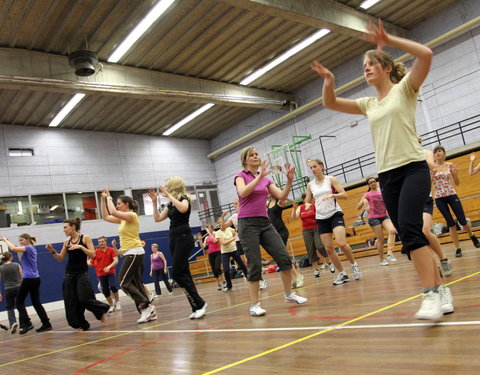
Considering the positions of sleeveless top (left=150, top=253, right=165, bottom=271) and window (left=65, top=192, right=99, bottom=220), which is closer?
sleeveless top (left=150, top=253, right=165, bottom=271)

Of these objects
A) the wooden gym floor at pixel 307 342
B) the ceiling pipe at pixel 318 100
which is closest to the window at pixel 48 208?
the ceiling pipe at pixel 318 100

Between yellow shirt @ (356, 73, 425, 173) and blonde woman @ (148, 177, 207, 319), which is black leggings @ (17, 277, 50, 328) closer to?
blonde woman @ (148, 177, 207, 319)

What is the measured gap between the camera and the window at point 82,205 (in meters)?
18.7

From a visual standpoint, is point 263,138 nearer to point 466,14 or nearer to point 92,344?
point 466,14

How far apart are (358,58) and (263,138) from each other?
20.1 feet

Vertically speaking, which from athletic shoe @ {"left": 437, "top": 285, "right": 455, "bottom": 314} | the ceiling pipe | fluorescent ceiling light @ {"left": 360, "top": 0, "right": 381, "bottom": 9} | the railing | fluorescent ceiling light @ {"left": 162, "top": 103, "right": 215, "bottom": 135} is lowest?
athletic shoe @ {"left": 437, "top": 285, "right": 455, "bottom": 314}

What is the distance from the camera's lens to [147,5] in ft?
36.4

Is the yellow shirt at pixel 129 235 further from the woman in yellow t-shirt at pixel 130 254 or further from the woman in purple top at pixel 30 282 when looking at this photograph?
Result: the woman in purple top at pixel 30 282

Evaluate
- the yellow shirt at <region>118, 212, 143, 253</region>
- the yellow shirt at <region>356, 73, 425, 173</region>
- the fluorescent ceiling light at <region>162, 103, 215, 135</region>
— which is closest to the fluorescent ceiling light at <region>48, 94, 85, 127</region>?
the fluorescent ceiling light at <region>162, 103, 215, 135</region>

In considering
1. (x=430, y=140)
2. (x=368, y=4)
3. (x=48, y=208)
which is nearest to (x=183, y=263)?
(x=368, y=4)

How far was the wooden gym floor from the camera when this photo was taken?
1.99 meters

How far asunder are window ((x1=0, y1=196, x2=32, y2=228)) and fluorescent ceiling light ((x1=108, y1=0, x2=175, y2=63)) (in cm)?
765

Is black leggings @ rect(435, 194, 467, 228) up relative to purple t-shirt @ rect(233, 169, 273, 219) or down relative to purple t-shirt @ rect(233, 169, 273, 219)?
down

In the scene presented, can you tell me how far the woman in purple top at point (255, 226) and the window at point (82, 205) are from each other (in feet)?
52.2
